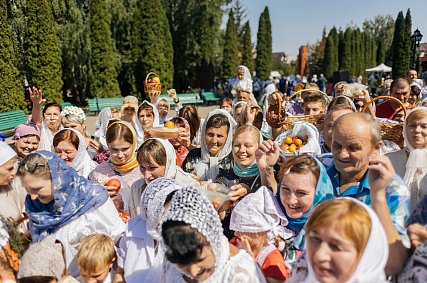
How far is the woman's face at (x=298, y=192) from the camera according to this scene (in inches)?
97.3

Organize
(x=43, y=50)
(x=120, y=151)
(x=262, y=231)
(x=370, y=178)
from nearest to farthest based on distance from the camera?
(x=370, y=178)
(x=262, y=231)
(x=120, y=151)
(x=43, y=50)

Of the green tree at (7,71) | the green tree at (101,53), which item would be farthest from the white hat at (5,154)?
the green tree at (101,53)

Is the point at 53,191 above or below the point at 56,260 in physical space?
above

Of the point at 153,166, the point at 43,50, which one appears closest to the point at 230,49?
the point at 43,50

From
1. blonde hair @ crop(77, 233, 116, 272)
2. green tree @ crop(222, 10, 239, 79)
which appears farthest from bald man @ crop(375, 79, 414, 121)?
green tree @ crop(222, 10, 239, 79)

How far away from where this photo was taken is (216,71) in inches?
1220

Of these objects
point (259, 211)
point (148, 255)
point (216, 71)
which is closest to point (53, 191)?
point (148, 255)

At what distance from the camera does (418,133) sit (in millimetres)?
3164

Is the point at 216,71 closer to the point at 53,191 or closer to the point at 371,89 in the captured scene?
the point at 371,89

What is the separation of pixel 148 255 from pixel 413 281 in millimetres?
1659

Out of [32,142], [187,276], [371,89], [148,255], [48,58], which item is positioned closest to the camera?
[187,276]

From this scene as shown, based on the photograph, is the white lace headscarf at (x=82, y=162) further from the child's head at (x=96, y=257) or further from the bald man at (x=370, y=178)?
the bald man at (x=370, y=178)

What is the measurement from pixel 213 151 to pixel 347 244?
2562 mm

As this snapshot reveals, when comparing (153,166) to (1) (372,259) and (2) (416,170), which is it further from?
(2) (416,170)
